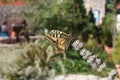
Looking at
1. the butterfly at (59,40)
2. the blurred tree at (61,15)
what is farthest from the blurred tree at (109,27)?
the butterfly at (59,40)

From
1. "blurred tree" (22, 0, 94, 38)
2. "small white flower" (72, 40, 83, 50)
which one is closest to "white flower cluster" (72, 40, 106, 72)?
"small white flower" (72, 40, 83, 50)

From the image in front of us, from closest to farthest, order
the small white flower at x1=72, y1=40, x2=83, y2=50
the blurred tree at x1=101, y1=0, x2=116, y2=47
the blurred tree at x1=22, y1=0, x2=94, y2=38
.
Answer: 1. the small white flower at x1=72, y1=40, x2=83, y2=50
2. the blurred tree at x1=22, y1=0, x2=94, y2=38
3. the blurred tree at x1=101, y1=0, x2=116, y2=47

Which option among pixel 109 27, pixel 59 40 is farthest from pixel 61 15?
pixel 59 40

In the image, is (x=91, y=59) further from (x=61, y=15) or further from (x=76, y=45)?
(x=61, y=15)

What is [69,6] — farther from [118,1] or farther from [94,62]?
[94,62]

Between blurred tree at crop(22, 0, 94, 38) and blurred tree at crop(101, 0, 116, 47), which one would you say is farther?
blurred tree at crop(101, 0, 116, 47)

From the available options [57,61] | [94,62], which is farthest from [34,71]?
[94,62]

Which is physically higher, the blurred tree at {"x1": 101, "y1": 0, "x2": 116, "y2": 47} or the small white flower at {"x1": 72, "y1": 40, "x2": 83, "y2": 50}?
the small white flower at {"x1": 72, "y1": 40, "x2": 83, "y2": 50}

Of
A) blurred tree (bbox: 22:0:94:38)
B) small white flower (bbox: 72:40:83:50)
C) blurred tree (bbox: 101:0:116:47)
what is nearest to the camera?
small white flower (bbox: 72:40:83:50)

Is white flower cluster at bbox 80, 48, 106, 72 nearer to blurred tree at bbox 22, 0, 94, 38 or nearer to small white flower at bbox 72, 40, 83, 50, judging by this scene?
small white flower at bbox 72, 40, 83, 50

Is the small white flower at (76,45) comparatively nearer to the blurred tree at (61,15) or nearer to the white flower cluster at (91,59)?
the white flower cluster at (91,59)

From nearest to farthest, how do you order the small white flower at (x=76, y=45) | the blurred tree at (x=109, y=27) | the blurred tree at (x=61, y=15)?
the small white flower at (x=76, y=45), the blurred tree at (x=61, y=15), the blurred tree at (x=109, y=27)
